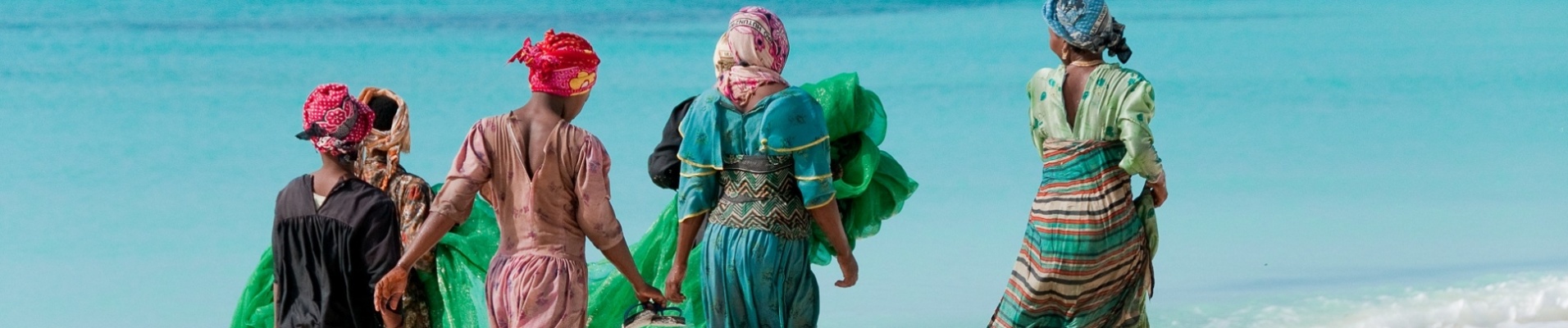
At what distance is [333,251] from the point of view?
5.24 metres

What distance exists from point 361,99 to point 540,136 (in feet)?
3.99

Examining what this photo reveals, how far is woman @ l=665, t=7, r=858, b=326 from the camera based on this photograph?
5.50 meters

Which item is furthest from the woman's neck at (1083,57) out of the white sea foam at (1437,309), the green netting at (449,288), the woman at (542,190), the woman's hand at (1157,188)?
the white sea foam at (1437,309)

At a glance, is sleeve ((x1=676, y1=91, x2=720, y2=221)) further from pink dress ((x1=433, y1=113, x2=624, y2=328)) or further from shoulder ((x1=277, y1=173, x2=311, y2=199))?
shoulder ((x1=277, y1=173, x2=311, y2=199))

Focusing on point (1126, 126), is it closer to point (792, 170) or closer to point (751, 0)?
point (792, 170)

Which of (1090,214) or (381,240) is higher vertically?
(1090,214)

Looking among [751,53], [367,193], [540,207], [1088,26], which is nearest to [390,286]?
[367,193]

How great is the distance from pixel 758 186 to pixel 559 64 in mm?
820

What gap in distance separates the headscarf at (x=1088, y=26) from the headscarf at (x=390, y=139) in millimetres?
2135

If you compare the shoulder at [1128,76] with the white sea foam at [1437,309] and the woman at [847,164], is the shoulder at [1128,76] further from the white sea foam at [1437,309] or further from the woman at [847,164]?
the white sea foam at [1437,309]

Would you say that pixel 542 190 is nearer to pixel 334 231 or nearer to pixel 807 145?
pixel 334 231

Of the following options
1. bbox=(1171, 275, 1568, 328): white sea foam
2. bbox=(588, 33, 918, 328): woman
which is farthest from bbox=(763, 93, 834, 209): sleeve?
bbox=(1171, 275, 1568, 328): white sea foam

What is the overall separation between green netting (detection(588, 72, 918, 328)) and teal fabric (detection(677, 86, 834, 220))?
375 millimetres

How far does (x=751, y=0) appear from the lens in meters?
19.0
